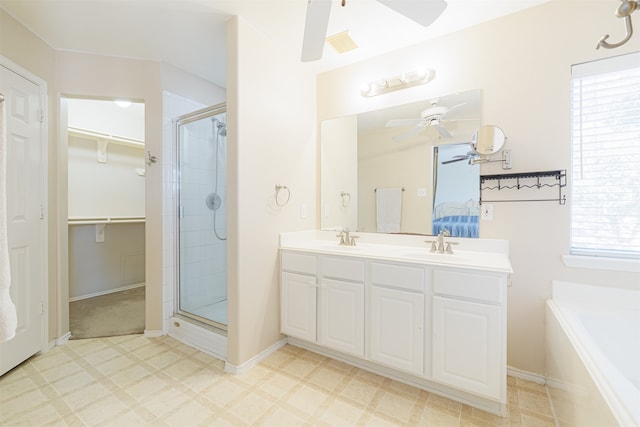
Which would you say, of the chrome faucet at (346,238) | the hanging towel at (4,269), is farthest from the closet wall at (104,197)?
the chrome faucet at (346,238)

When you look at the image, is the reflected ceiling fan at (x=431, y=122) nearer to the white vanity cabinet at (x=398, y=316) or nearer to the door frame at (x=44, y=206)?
the white vanity cabinet at (x=398, y=316)

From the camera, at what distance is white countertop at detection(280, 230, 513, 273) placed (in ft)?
5.32

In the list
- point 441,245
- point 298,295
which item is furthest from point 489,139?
point 298,295

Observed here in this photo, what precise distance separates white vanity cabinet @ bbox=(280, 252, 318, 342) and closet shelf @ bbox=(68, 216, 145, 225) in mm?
2553

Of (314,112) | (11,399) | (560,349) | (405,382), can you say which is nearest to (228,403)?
(405,382)

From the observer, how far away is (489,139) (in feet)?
6.07

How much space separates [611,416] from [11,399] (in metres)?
2.88

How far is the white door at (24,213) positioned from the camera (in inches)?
73.1

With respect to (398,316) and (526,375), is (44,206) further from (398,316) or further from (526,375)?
(526,375)

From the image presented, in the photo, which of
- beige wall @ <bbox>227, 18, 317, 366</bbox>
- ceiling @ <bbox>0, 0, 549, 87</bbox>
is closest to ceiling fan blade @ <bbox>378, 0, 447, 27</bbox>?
ceiling @ <bbox>0, 0, 549, 87</bbox>

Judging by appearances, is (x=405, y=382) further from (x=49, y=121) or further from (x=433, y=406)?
(x=49, y=121)

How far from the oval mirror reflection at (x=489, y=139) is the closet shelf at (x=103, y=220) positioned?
398cm

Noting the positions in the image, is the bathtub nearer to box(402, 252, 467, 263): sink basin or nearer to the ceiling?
box(402, 252, 467, 263): sink basin

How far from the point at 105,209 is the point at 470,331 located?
13.9ft
